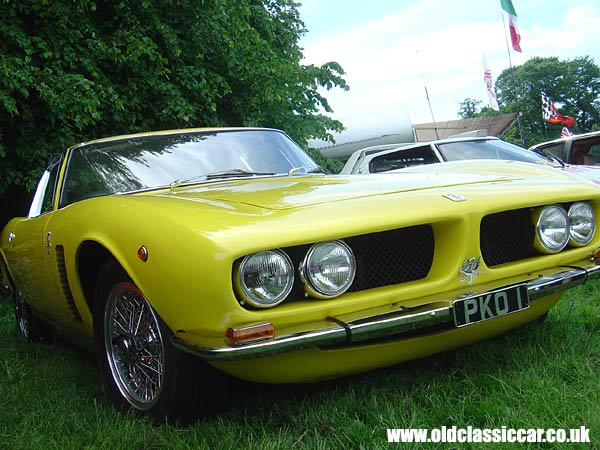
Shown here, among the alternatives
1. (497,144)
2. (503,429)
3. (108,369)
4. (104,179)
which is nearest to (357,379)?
(503,429)

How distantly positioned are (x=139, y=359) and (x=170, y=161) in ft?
3.84

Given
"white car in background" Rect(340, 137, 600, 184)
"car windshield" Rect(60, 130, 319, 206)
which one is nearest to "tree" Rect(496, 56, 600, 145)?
"white car in background" Rect(340, 137, 600, 184)

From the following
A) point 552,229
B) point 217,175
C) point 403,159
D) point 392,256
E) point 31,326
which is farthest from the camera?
point 403,159

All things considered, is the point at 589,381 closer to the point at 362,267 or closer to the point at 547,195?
the point at 547,195

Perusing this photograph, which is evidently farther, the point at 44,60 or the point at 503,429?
the point at 44,60

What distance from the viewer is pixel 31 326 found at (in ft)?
13.1

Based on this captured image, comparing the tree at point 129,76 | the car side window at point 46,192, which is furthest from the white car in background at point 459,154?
the car side window at point 46,192

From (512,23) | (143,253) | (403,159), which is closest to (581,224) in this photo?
(143,253)

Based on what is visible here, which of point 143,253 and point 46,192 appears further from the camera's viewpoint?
point 46,192

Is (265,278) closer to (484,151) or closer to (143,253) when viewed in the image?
(143,253)

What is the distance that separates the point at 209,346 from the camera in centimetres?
186

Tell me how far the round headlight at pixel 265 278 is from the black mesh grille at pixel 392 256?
0.30m

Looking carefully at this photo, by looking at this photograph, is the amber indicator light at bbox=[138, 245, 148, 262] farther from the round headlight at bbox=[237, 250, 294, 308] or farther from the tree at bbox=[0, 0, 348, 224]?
the tree at bbox=[0, 0, 348, 224]

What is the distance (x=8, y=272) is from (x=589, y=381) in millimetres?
3812
